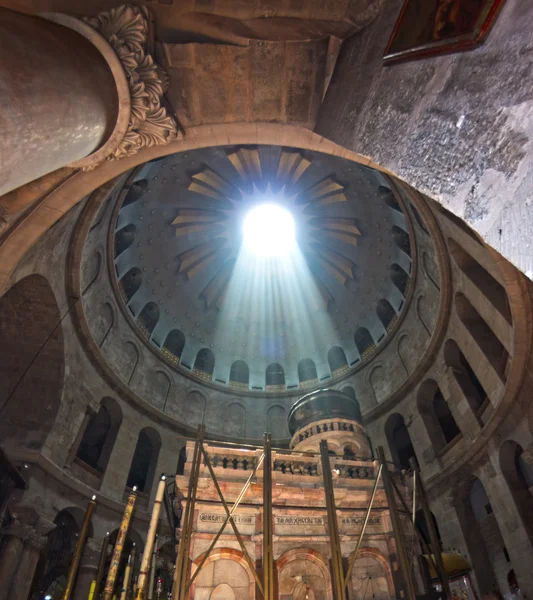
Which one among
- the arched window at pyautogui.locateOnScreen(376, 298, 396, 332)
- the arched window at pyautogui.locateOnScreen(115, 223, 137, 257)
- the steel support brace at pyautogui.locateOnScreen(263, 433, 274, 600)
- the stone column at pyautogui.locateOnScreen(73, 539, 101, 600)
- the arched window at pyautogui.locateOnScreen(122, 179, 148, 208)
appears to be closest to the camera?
the steel support brace at pyautogui.locateOnScreen(263, 433, 274, 600)

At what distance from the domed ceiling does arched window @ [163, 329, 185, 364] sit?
6 centimetres

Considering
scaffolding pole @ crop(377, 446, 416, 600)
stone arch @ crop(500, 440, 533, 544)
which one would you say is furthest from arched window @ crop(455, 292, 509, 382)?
scaffolding pole @ crop(377, 446, 416, 600)

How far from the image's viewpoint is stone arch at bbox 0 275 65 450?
12070 millimetres

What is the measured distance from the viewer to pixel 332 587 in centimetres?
722

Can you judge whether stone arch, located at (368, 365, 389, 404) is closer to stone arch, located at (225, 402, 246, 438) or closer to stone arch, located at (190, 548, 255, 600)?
stone arch, located at (225, 402, 246, 438)

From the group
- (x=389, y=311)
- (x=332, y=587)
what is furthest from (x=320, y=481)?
(x=389, y=311)

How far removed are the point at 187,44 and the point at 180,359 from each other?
673 inches

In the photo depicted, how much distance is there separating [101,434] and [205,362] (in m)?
6.64

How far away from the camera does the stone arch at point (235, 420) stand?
1966 centimetres

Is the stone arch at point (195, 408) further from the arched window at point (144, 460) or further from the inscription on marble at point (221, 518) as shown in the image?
the inscription on marble at point (221, 518)

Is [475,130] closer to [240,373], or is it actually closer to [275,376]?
[240,373]

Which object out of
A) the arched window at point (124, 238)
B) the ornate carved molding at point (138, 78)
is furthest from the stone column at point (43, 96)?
the arched window at point (124, 238)

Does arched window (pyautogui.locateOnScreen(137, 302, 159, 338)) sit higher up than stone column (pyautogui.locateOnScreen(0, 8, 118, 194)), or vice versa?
arched window (pyautogui.locateOnScreen(137, 302, 159, 338))

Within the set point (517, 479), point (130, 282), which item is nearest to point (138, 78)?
point (517, 479)
